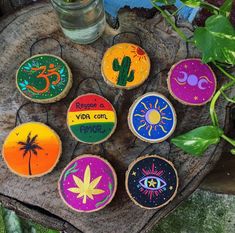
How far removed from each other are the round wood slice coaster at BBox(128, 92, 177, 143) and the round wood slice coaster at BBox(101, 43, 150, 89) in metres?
0.06

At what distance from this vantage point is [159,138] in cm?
138

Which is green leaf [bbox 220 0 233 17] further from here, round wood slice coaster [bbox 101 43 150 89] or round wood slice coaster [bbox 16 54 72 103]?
round wood slice coaster [bbox 16 54 72 103]

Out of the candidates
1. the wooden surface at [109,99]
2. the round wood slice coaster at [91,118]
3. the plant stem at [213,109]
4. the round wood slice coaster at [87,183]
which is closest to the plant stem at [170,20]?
the wooden surface at [109,99]

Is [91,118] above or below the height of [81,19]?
below

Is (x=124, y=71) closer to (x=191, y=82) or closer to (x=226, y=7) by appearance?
(x=191, y=82)

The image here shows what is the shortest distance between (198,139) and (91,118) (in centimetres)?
33

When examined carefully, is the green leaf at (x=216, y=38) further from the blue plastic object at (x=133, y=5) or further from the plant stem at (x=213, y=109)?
the blue plastic object at (x=133, y=5)

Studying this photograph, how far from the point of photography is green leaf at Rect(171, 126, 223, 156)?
124 centimetres

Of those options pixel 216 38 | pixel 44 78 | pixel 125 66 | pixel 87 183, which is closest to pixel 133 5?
pixel 125 66

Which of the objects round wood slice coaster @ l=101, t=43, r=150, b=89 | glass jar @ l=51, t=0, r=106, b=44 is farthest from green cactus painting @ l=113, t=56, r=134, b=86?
glass jar @ l=51, t=0, r=106, b=44

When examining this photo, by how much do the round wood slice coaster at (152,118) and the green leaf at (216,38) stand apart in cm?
27

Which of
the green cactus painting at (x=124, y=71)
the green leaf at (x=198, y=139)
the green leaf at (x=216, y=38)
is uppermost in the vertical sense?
the green leaf at (x=216, y=38)

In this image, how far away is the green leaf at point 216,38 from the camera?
44.6 inches

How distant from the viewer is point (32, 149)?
1377 mm
